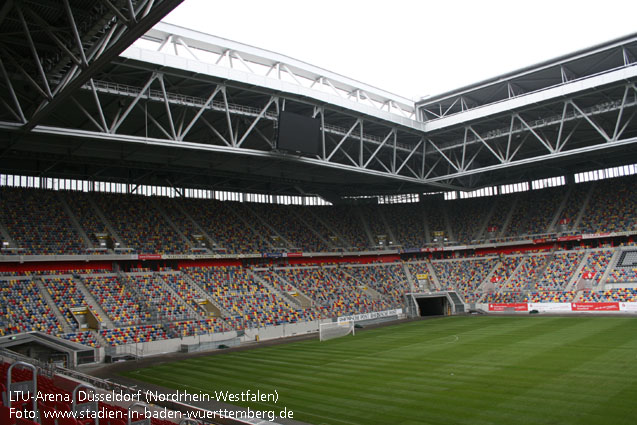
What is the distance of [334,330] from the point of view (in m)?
41.8

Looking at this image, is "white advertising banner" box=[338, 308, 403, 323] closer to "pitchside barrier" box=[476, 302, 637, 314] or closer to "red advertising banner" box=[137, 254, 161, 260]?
"pitchside barrier" box=[476, 302, 637, 314]

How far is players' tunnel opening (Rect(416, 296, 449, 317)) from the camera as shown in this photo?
185 feet

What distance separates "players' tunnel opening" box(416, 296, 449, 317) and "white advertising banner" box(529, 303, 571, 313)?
990 centimetres

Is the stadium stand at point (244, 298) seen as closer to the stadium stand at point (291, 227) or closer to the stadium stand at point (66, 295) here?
the stadium stand at point (291, 227)

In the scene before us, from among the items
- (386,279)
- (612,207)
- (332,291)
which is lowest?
(332,291)

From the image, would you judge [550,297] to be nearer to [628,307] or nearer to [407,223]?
[628,307]

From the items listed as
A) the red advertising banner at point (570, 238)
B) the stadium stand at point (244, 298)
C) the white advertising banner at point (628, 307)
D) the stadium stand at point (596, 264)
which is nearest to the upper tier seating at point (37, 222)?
the stadium stand at point (244, 298)

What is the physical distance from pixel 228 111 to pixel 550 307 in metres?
35.4

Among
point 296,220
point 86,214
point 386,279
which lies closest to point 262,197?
point 296,220

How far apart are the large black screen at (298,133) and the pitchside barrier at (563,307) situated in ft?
89.2

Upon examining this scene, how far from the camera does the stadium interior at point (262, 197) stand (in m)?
30.9

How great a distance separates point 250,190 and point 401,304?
22.0 metres

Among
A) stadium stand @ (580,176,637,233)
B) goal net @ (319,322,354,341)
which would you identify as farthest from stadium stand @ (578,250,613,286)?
goal net @ (319,322,354,341)

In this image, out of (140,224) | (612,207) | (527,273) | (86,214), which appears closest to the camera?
(86,214)
